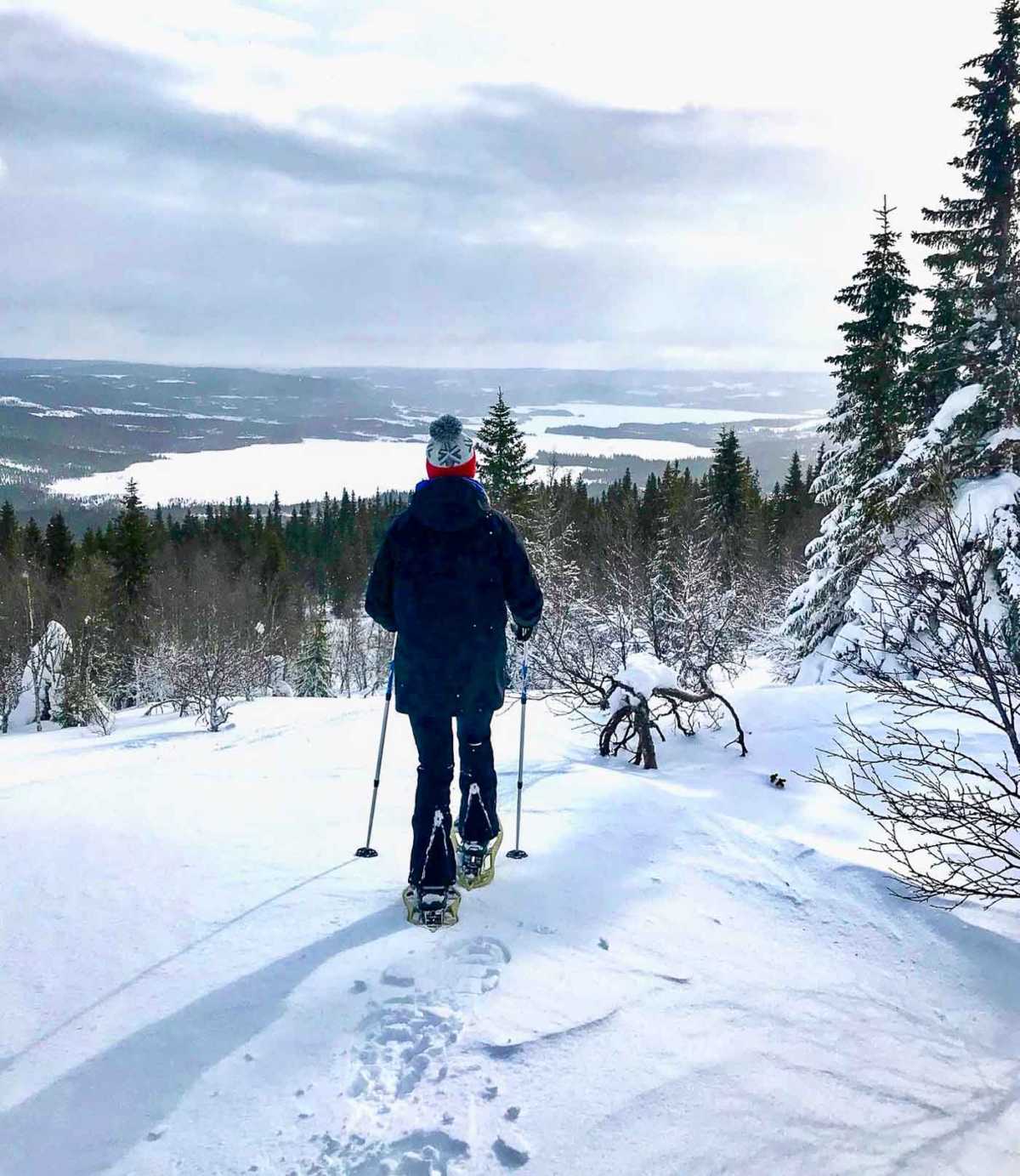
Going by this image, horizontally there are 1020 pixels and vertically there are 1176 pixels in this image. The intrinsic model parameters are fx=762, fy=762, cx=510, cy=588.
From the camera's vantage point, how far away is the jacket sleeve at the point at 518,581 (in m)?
4.04

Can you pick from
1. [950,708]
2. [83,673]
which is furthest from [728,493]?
[950,708]

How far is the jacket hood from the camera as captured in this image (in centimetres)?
390

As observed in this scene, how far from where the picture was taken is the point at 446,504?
3.90m

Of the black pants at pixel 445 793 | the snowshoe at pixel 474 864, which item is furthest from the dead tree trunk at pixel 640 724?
the snowshoe at pixel 474 864

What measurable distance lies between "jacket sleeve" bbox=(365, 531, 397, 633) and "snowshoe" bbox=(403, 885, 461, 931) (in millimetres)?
1340

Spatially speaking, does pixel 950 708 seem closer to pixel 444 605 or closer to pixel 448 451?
pixel 444 605

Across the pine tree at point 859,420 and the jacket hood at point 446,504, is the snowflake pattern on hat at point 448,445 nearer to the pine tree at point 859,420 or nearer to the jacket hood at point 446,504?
the jacket hood at point 446,504

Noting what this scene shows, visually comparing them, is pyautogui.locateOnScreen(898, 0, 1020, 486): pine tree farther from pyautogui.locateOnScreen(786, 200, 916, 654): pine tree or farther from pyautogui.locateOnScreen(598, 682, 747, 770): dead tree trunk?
pyautogui.locateOnScreen(598, 682, 747, 770): dead tree trunk

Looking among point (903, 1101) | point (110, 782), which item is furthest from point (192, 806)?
point (903, 1101)

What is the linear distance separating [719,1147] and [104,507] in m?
223

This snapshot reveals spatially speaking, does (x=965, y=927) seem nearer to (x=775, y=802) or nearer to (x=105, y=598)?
(x=775, y=802)

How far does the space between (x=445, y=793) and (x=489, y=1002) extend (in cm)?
108

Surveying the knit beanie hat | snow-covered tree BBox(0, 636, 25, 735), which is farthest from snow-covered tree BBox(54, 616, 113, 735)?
the knit beanie hat

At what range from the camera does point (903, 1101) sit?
9.66ft
